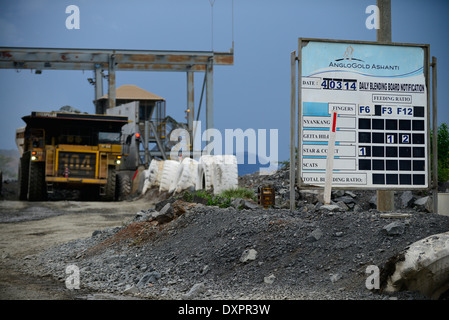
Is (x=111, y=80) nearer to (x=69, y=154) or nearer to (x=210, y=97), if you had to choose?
(x=210, y=97)

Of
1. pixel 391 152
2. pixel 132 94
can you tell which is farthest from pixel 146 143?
pixel 391 152

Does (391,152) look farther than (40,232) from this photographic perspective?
No

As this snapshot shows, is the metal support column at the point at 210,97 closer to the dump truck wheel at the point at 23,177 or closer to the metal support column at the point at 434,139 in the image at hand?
the dump truck wheel at the point at 23,177

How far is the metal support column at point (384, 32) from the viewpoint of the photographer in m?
9.86

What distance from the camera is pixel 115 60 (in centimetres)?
3353

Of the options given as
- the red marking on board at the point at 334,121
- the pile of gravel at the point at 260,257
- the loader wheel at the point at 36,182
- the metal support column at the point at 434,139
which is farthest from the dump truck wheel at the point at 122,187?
the red marking on board at the point at 334,121

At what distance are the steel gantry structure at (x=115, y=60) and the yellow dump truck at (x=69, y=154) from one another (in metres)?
9.65

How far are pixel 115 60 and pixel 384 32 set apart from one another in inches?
1006

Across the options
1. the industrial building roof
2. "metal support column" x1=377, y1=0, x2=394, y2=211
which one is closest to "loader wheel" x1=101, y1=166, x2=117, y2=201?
"metal support column" x1=377, y1=0, x2=394, y2=211

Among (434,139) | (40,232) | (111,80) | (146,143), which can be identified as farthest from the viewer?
(146,143)

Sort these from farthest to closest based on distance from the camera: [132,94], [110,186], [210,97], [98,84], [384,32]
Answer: [132,94] < [98,84] < [210,97] < [110,186] < [384,32]

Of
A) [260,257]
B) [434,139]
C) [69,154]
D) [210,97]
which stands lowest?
[260,257]

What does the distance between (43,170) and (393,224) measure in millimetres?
18874
